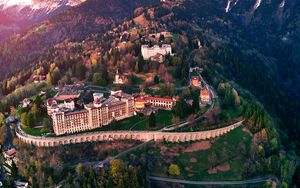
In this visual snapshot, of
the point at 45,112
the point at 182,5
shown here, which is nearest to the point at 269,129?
the point at 45,112

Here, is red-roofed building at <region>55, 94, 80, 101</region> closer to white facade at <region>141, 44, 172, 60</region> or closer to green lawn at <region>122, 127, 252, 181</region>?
green lawn at <region>122, 127, 252, 181</region>

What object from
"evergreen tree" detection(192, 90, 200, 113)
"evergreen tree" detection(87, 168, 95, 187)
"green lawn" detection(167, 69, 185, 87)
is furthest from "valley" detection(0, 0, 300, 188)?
"green lawn" detection(167, 69, 185, 87)

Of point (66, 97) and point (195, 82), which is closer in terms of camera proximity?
point (66, 97)

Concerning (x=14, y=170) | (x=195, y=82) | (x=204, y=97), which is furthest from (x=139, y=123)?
(x=14, y=170)

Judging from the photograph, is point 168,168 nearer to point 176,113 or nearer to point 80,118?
point 176,113

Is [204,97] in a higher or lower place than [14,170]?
higher

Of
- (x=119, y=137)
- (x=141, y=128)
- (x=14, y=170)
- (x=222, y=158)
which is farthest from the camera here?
(x=141, y=128)

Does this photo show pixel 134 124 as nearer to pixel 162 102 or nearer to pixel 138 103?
pixel 138 103
